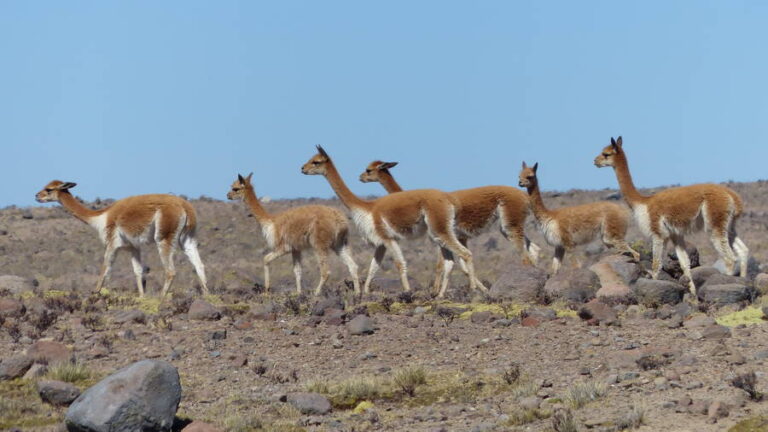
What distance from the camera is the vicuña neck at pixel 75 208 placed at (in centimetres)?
1888

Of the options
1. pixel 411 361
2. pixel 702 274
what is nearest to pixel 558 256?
pixel 702 274

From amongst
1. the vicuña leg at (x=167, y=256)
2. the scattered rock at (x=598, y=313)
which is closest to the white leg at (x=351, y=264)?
the vicuña leg at (x=167, y=256)

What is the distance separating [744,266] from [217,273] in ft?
51.4

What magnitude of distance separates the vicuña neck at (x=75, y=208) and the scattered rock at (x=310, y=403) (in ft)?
30.6

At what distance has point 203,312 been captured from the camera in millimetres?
14969

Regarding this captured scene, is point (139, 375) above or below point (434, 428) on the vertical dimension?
above

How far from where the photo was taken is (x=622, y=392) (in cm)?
994

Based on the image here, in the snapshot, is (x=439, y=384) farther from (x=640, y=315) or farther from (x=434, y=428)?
(x=640, y=315)

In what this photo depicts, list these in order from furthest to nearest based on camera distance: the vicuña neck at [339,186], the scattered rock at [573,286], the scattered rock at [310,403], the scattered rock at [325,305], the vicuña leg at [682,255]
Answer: the vicuña neck at [339,186] < the vicuña leg at [682,255] < the scattered rock at [573,286] < the scattered rock at [325,305] < the scattered rock at [310,403]

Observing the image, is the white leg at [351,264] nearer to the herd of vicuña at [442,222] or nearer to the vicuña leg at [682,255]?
the herd of vicuña at [442,222]

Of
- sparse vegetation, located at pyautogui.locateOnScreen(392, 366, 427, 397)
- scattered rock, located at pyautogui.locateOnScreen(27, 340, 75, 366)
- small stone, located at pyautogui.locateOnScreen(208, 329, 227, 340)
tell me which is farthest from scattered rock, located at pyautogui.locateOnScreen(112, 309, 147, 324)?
sparse vegetation, located at pyautogui.locateOnScreen(392, 366, 427, 397)

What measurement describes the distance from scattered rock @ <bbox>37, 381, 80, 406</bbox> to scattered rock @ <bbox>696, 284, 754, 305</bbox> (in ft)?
28.7

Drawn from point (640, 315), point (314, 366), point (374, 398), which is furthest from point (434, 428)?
point (640, 315)

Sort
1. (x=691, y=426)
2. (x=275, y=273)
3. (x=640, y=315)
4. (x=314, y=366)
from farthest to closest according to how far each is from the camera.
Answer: (x=275, y=273) → (x=640, y=315) → (x=314, y=366) → (x=691, y=426)
